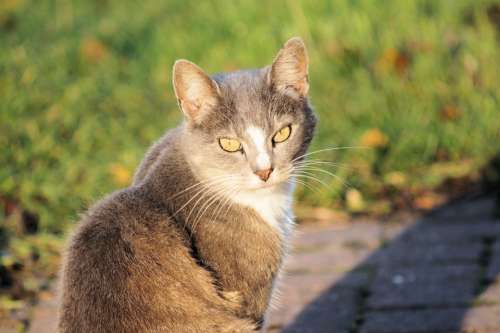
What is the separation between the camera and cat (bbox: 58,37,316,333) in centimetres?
312

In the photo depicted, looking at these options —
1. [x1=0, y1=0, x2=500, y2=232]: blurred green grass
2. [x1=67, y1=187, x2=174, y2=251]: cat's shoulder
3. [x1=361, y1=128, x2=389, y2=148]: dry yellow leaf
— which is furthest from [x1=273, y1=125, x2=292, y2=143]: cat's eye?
[x1=361, y1=128, x2=389, y2=148]: dry yellow leaf

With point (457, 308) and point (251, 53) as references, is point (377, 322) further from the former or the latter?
point (251, 53)

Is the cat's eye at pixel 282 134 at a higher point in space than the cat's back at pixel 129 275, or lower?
higher

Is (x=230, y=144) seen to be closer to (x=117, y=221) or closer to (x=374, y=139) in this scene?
(x=117, y=221)

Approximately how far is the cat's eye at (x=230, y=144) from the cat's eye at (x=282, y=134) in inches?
6.4

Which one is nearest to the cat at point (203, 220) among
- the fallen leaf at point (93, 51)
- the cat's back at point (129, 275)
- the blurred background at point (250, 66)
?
the cat's back at point (129, 275)

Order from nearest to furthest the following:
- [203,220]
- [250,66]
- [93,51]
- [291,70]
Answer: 1. [203,220]
2. [291,70]
3. [250,66]
4. [93,51]

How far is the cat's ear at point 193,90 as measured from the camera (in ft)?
11.6

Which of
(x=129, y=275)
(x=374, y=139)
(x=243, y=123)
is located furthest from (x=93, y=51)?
(x=129, y=275)

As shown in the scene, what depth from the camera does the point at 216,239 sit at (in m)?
3.45

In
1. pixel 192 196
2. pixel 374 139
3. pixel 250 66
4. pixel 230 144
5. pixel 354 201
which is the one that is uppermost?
pixel 230 144

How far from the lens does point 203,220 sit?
346 cm

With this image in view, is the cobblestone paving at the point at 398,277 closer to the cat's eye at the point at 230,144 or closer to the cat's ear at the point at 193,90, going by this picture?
the cat's eye at the point at 230,144

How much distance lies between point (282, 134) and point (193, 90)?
1.40 feet
